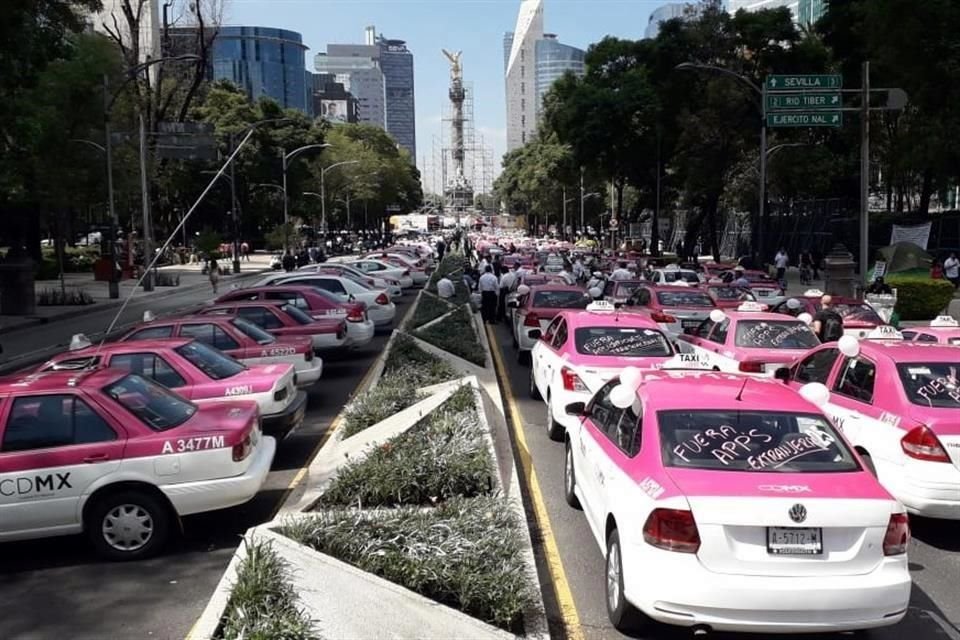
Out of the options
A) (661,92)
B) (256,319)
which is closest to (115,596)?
(256,319)

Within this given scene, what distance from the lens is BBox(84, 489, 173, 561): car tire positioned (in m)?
7.54

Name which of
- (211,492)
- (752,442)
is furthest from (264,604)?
(752,442)

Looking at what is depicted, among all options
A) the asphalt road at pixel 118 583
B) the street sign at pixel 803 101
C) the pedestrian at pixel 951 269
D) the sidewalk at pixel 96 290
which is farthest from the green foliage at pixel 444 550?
the pedestrian at pixel 951 269

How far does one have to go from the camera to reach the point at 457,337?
55.2 ft

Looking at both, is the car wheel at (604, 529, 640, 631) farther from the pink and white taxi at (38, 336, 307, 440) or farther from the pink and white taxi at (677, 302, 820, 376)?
the pink and white taxi at (677, 302, 820, 376)

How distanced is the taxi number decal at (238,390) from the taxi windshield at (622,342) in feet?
12.2

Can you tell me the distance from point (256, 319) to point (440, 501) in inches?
351

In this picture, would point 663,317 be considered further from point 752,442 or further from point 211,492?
point 752,442

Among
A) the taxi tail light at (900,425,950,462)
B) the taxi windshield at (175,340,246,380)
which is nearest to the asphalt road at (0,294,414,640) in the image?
the taxi windshield at (175,340,246,380)

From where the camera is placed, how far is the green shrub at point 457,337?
15.6m

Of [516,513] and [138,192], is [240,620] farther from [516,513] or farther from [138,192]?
[138,192]

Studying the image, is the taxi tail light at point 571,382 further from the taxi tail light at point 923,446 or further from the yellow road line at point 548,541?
the taxi tail light at point 923,446

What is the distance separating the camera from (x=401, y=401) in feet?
37.3

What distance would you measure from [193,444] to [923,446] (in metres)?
5.68
